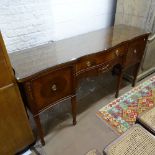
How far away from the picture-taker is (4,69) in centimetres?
91

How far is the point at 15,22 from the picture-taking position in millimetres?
1347

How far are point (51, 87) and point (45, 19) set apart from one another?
0.72m

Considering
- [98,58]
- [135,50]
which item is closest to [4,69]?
[98,58]

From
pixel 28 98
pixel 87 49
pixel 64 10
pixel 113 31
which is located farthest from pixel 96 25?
pixel 28 98

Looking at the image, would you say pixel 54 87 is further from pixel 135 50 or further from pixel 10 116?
pixel 135 50

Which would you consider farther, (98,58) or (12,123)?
(98,58)

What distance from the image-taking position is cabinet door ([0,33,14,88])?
869 mm

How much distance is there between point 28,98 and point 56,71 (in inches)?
10.8

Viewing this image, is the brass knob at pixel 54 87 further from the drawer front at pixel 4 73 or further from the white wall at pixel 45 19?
the white wall at pixel 45 19

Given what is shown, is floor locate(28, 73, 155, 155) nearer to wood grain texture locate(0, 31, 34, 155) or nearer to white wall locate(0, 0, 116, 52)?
wood grain texture locate(0, 31, 34, 155)

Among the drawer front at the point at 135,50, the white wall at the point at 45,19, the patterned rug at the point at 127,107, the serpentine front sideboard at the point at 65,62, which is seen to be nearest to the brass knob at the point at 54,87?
the serpentine front sideboard at the point at 65,62

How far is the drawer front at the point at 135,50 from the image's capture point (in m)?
1.66

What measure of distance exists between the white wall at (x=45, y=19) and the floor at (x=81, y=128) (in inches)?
32.2

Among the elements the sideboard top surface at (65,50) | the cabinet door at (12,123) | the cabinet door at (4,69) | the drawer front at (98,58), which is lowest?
the cabinet door at (12,123)
